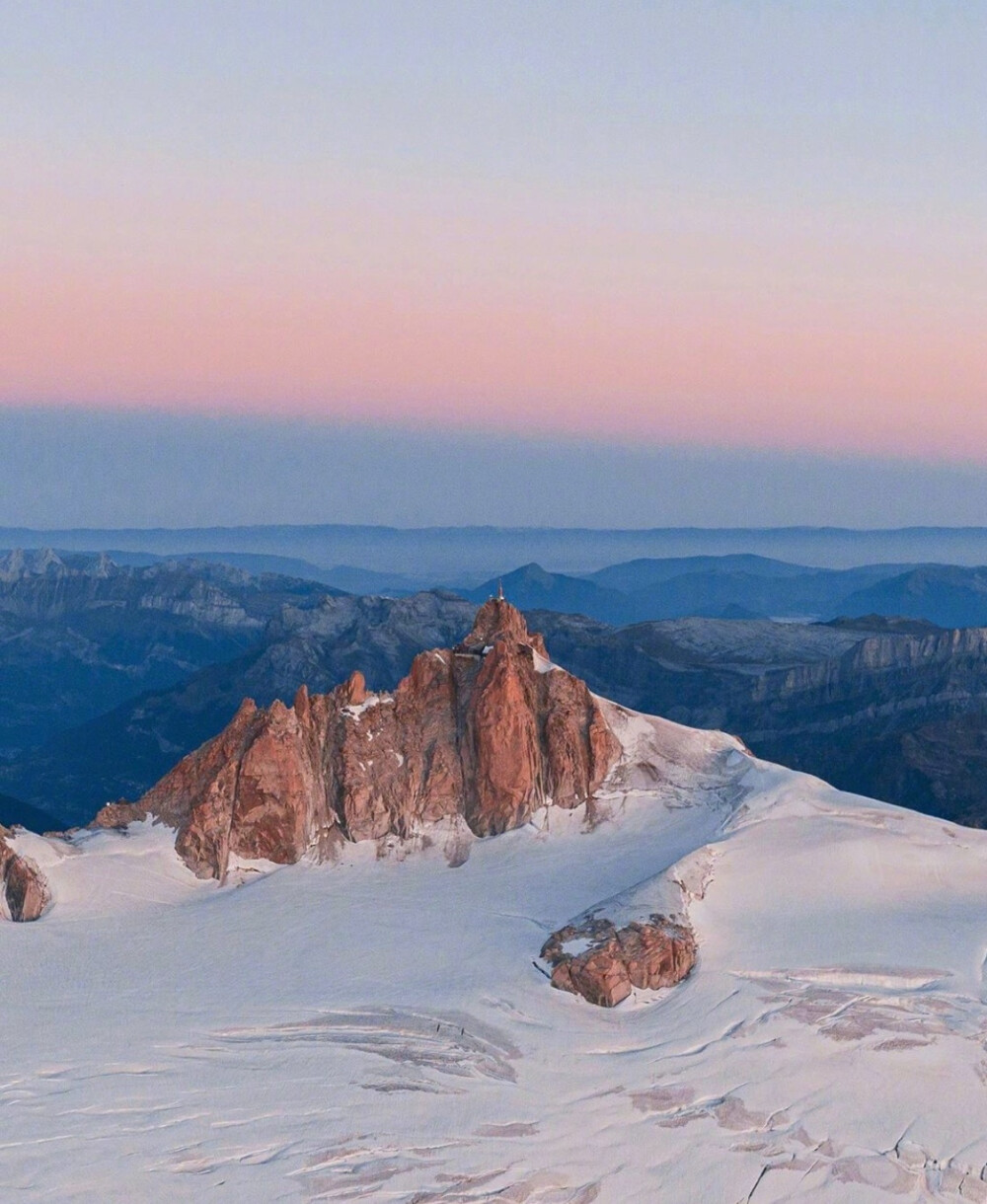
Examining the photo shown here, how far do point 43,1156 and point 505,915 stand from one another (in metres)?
28.8

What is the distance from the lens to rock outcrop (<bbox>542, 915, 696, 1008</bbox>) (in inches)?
2660

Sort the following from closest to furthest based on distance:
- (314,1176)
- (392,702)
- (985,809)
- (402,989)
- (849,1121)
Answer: (314,1176) < (849,1121) < (402,989) < (392,702) < (985,809)

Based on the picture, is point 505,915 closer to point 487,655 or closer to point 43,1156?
point 487,655

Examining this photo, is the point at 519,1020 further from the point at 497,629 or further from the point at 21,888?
the point at 497,629

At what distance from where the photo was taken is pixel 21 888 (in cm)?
8000

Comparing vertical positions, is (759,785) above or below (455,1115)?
above

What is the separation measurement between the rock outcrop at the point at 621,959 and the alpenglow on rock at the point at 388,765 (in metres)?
17.8

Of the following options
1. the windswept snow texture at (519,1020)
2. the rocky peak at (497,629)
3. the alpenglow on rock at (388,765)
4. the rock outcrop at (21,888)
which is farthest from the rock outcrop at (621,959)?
the rocky peak at (497,629)

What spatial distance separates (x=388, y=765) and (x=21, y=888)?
23.4 meters

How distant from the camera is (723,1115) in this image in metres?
58.5

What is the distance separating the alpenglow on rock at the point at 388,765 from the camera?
86.6 metres

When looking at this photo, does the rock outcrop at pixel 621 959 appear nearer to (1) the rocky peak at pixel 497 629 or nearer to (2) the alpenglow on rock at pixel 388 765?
(2) the alpenglow on rock at pixel 388 765

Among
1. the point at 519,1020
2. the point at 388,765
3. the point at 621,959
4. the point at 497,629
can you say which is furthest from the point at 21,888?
the point at 497,629

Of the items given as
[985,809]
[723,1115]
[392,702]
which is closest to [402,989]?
[723,1115]
